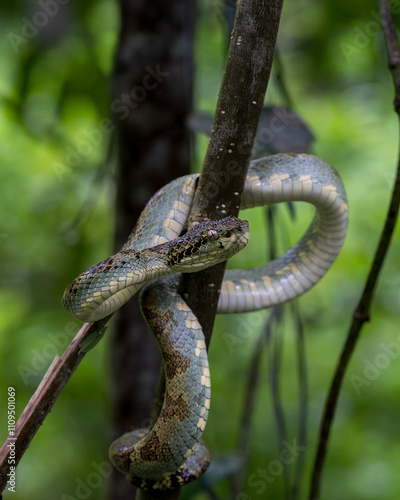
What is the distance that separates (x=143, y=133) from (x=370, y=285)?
4.41ft

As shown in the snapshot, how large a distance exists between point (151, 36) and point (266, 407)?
278 centimetres

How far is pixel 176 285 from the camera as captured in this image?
4.62 ft

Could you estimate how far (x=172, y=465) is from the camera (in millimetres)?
1301

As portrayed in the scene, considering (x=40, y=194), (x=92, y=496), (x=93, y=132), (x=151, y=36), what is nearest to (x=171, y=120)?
(x=151, y=36)

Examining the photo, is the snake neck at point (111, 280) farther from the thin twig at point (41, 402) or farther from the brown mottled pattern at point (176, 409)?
the brown mottled pattern at point (176, 409)

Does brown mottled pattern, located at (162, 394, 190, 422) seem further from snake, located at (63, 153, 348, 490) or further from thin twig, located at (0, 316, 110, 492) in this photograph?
thin twig, located at (0, 316, 110, 492)

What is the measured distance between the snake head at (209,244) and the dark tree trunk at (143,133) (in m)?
1.33

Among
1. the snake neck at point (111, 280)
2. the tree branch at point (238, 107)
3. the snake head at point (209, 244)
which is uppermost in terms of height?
the tree branch at point (238, 107)

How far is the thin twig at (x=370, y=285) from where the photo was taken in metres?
1.61

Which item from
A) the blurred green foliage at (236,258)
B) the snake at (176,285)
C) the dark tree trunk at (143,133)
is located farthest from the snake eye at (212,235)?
the blurred green foliage at (236,258)

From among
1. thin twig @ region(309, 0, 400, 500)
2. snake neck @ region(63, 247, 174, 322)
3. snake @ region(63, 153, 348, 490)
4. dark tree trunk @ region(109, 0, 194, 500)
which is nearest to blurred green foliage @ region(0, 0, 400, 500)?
dark tree trunk @ region(109, 0, 194, 500)

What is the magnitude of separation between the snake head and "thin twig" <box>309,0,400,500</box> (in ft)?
2.04

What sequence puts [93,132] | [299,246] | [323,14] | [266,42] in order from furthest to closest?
1. [93,132]
2. [323,14]
3. [299,246]
4. [266,42]

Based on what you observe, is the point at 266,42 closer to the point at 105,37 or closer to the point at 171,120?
the point at 171,120
